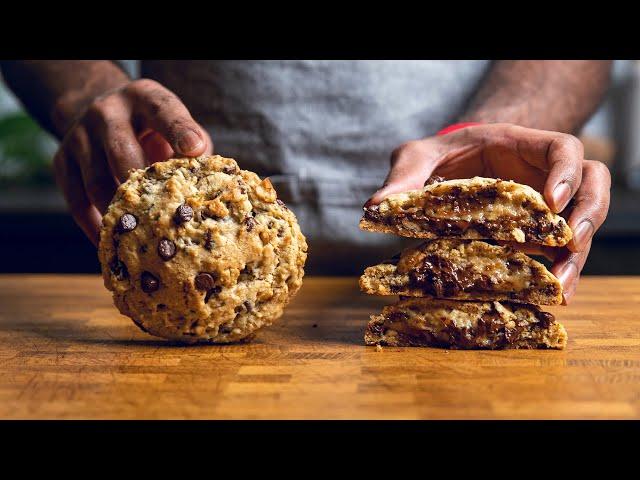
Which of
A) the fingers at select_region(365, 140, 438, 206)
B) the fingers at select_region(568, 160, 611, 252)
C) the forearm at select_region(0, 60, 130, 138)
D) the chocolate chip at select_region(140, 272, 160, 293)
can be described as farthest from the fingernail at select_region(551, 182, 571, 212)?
the forearm at select_region(0, 60, 130, 138)

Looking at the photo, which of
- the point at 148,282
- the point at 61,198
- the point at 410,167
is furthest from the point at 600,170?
the point at 61,198

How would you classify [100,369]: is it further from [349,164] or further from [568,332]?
[349,164]

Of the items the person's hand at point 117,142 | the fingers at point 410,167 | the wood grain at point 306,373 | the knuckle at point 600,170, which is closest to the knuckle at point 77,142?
the person's hand at point 117,142

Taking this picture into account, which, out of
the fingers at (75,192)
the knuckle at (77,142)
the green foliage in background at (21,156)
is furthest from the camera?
the green foliage in background at (21,156)

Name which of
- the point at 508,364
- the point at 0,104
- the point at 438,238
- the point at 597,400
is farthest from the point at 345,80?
the point at 0,104

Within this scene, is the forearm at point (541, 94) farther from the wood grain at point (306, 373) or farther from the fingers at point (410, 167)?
the wood grain at point (306, 373)

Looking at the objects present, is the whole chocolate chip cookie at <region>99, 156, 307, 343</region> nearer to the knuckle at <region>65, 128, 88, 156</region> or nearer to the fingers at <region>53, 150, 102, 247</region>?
the knuckle at <region>65, 128, 88, 156</region>

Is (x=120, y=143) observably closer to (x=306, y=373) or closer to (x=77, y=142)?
(x=77, y=142)
